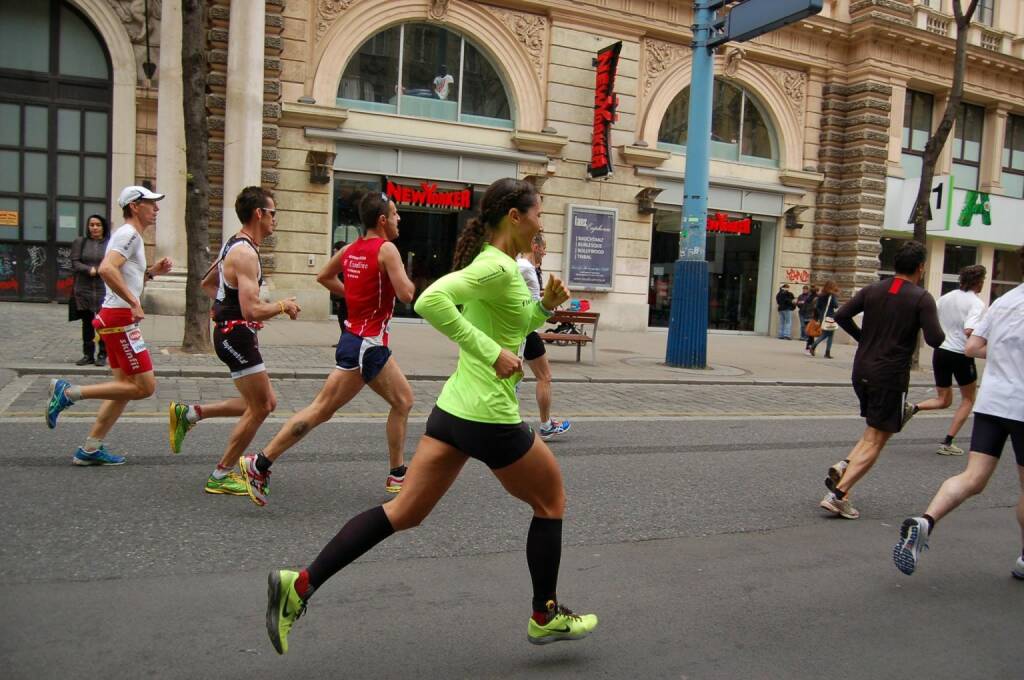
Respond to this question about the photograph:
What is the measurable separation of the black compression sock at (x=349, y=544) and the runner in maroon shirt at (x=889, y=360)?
3369 mm

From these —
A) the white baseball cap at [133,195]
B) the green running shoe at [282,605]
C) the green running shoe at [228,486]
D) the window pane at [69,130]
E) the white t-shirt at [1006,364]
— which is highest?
the window pane at [69,130]

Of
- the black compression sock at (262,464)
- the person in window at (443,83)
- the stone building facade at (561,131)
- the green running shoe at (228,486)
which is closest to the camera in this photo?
the black compression sock at (262,464)

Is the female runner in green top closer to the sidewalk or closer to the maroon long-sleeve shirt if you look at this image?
the maroon long-sleeve shirt

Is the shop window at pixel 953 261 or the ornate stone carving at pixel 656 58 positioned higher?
the ornate stone carving at pixel 656 58

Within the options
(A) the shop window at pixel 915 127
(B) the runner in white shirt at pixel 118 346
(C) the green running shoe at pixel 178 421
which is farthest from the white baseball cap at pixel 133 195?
(A) the shop window at pixel 915 127

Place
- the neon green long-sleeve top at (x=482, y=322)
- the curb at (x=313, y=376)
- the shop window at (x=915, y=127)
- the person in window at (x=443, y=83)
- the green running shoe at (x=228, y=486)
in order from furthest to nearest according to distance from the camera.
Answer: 1. the shop window at (x=915, y=127)
2. the person in window at (x=443, y=83)
3. the curb at (x=313, y=376)
4. the green running shoe at (x=228, y=486)
5. the neon green long-sleeve top at (x=482, y=322)

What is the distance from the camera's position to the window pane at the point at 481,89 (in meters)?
19.1

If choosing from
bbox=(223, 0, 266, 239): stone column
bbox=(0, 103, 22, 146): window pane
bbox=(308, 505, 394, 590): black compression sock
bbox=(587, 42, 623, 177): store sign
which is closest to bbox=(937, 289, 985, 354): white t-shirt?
bbox=(308, 505, 394, 590): black compression sock

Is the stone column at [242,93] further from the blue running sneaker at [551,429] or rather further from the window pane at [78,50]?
the blue running sneaker at [551,429]

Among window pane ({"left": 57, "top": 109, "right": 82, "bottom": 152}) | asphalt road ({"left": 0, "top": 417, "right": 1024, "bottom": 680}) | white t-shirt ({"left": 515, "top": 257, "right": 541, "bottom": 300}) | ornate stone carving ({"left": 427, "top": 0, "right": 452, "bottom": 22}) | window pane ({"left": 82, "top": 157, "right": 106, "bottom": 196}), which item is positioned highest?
ornate stone carving ({"left": 427, "top": 0, "right": 452, "bottom": 22})

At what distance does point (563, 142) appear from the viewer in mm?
19359

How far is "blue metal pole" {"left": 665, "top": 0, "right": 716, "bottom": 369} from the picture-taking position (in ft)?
45.6

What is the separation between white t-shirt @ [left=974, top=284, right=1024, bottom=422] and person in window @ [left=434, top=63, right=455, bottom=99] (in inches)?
636

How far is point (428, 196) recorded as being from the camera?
61.2 ft
